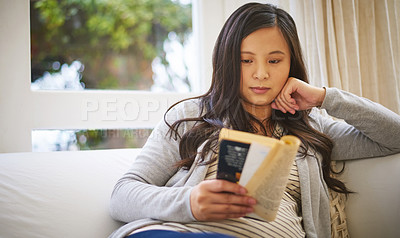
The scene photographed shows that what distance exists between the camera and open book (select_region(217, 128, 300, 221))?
65 cm

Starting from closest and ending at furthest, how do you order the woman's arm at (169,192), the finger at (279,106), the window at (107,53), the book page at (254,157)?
the book page at (254,157), the woman's arm at (169,192), the finger at (279,106), the window at (107,53)

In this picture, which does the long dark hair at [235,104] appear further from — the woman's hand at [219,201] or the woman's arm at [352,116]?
the woman's hand at [219,201]

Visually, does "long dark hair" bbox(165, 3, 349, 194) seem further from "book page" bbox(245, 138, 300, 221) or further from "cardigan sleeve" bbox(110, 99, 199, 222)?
"book page" bbox(245, 138, 300, 221)

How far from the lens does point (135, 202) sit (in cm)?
92

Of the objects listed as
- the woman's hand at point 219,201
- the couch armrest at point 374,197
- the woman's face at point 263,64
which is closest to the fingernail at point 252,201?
the woman's hand at point 219,201

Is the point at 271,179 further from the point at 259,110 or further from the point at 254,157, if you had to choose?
the point at 259,110

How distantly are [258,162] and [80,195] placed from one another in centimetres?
72

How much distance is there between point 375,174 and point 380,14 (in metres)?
1.04

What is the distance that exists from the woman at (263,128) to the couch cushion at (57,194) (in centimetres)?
13

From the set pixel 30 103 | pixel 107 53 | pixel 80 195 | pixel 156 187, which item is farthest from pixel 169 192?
pixel 107 53

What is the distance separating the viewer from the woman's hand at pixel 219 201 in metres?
0.73

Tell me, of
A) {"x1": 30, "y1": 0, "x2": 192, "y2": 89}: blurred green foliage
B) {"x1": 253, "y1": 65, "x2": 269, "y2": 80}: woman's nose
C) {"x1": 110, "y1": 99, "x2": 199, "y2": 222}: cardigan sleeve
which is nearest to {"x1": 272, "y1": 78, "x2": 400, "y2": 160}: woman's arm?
{"x1": 253, "y1": 65, "x2": 269, "y2": 80}: woman's nose

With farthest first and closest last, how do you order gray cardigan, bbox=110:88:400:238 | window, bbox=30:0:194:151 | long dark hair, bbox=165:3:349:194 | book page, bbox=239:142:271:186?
window, bbox=30:0:194:151
long dark hair, bbox=165:3:349:194
gray cardigan, bbox=110:88:400:238
book page, bbox=239:142:271:186

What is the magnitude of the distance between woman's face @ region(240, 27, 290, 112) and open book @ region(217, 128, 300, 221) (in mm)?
492
